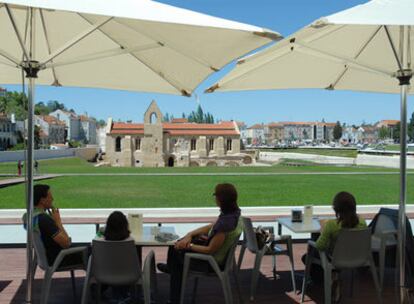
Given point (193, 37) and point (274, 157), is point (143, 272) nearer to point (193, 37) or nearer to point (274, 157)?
point (193, 37)

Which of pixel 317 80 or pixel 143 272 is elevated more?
pixel 317 80

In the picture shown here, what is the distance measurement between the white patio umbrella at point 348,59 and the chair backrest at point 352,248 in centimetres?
34

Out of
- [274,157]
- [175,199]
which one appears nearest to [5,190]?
[175,199]

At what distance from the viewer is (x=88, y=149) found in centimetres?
8350

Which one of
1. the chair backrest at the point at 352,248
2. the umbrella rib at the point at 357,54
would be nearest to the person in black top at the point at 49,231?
the chair backrest at the point at 352,248

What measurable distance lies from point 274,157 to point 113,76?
301ft

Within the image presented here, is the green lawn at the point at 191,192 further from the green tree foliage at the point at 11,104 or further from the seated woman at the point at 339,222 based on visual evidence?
the green tree foliage at the point at 11,104

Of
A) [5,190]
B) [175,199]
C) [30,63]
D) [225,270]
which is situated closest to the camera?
[30,63]

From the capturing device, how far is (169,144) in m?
77.3

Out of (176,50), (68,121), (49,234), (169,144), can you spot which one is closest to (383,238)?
(176,50)

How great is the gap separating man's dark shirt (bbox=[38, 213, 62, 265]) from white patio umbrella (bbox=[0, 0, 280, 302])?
1.13 ft

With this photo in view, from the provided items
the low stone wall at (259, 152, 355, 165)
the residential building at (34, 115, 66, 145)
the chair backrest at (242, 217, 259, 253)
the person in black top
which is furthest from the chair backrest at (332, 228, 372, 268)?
the residential building at (34, 115, 66, 145)

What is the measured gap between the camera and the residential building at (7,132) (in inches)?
3541

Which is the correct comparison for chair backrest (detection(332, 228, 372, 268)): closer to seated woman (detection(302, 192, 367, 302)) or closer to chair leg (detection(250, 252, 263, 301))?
seated woman (detection(302, 192, 367, 302))
